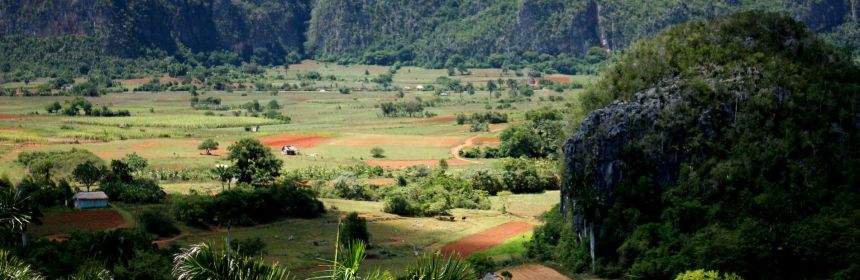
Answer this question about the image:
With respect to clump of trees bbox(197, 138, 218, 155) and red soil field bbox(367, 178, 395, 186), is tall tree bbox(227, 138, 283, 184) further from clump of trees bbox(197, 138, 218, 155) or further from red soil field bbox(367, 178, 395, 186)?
clump of trees bbox(197, 138, 218, 155)

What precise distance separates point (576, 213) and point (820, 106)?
14.7 m

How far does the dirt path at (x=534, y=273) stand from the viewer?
189 ft

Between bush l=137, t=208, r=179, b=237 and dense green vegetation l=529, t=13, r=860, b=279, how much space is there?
73.5 ft

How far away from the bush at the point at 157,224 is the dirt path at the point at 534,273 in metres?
22.3

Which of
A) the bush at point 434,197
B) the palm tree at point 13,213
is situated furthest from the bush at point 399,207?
the palm tree at point 13,213

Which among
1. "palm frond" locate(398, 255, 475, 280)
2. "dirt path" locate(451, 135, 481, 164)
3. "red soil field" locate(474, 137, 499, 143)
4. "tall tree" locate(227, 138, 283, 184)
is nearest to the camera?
"palm frond" locate(398, 255, 475, 280)

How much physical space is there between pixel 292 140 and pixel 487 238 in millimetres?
58259

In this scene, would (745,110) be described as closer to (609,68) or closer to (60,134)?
(609,68)

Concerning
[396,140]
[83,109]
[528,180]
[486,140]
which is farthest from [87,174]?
[83,109]

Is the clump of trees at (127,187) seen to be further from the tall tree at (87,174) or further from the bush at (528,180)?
the bush at (528,180)

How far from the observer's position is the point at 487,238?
231 feet

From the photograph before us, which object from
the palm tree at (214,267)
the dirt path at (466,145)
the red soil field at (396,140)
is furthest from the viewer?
the red soil field at (396,140)

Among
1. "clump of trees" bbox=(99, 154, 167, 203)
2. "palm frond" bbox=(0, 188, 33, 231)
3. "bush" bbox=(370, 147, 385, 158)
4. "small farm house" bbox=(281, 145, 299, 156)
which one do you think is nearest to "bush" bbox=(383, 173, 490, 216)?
"clump of trees" bbox=(99, 154, 167, 203)

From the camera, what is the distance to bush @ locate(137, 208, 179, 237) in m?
67.1
